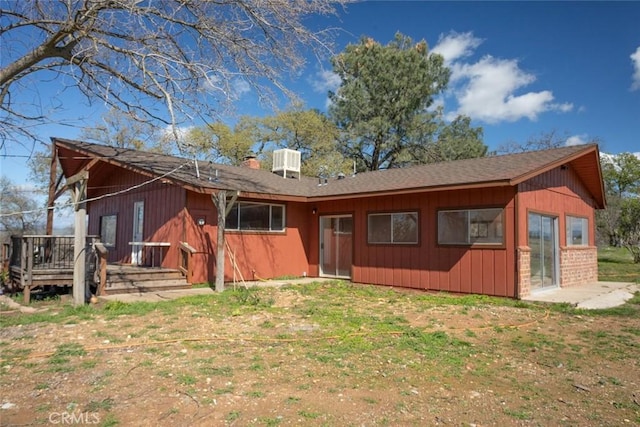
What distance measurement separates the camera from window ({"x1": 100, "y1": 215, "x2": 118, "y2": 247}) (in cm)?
1411

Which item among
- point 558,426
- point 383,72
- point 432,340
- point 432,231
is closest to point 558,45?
point 432,231

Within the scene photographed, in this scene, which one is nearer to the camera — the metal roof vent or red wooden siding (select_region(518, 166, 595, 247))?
red wooden siding (select_region(518, 166, 595, 247))

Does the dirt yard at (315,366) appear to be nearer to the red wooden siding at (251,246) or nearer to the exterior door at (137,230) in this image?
the red wooden siding at (251,246)

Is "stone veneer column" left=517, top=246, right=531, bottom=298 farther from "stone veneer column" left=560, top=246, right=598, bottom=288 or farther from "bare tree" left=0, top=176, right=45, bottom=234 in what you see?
"bare tree" left=0, top=176, right=45, bottom=234

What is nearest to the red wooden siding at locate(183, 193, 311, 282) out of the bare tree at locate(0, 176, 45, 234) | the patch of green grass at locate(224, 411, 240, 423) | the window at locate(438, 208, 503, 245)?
the window at locate(438, 208, 503, 245)

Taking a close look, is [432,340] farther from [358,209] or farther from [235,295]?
[358,209]

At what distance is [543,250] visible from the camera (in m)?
10.3

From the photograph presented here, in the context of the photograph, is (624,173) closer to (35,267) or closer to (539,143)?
(539,143)

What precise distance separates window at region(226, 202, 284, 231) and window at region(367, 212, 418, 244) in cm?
287

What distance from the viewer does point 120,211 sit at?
1374cm

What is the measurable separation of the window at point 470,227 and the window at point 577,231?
391 centimetres

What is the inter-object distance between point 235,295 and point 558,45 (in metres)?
13.6

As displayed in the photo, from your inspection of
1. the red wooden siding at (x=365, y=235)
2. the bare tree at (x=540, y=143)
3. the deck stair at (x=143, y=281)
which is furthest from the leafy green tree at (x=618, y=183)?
the deck stair at (x=143, y=281)

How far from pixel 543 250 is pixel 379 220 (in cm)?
410
